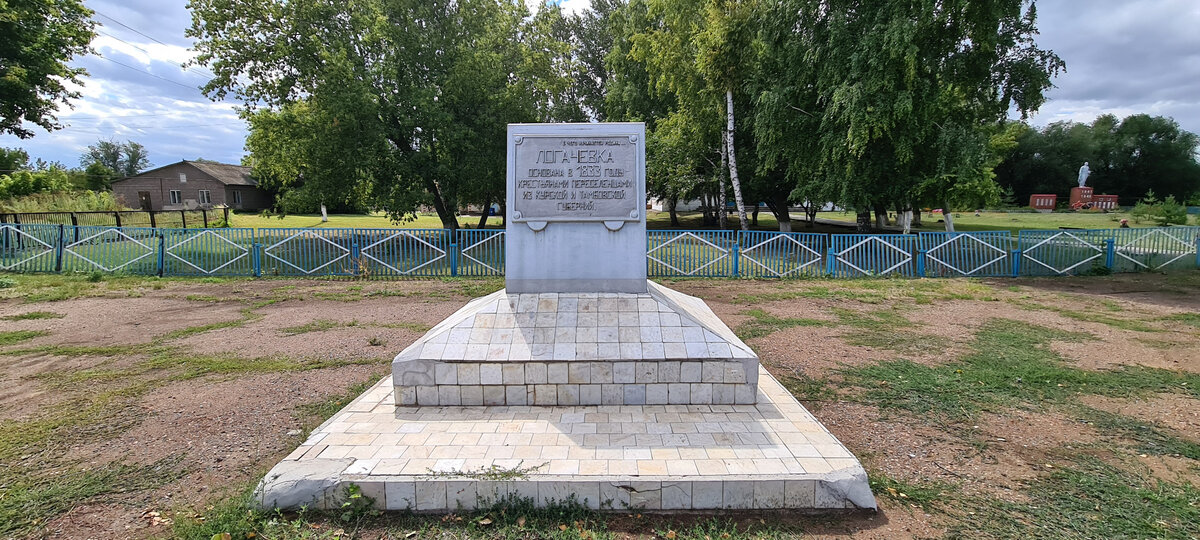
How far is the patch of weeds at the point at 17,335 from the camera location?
7312 millimetres

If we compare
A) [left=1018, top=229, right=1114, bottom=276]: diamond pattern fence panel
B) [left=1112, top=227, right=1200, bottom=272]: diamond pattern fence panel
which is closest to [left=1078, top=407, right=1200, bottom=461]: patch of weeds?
[left=1018, top=229, right=1114, bottom=276]: diamond pattern fence panel

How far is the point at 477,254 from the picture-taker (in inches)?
556

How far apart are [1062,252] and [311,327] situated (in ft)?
58.2

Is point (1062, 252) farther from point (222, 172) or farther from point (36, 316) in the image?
point (222, 172)

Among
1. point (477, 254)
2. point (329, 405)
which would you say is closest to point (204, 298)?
point (477, 254)

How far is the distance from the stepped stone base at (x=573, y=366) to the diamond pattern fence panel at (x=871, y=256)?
424 inches

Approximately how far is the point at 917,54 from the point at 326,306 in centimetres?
1632

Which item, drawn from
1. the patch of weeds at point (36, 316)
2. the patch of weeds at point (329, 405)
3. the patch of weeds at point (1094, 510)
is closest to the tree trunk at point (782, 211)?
the patch of weeds at point (1094, 510)

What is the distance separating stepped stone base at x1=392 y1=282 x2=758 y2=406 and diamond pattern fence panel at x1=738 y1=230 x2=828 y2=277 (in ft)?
32.2

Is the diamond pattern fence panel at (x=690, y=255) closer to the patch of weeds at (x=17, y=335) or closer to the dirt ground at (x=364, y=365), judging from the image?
the dirt ground at (x=364, y=365)

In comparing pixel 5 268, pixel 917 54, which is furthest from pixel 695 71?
pixel 5 268

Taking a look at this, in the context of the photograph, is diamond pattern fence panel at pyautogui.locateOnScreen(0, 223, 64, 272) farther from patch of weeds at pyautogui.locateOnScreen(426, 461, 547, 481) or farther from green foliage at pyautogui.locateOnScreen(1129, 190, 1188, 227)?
green foliage at pyautogui.locateOnScreen(1129, 190, 1188, 227)

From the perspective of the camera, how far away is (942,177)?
1499cm

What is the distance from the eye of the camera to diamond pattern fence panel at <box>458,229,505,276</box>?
14.0 metres
